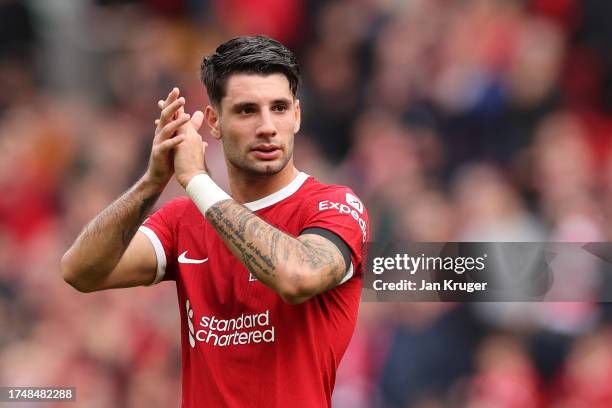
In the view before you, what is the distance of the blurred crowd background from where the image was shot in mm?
4652

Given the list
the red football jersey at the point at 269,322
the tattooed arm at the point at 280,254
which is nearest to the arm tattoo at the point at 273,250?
the tattooed arm at the point at 280,254

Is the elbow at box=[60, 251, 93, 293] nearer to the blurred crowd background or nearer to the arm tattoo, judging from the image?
the arm tattoo

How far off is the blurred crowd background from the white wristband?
7.85 ft

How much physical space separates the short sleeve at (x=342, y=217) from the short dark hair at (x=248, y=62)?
38cm

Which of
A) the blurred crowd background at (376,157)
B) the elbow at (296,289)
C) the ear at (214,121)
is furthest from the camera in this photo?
the blurred crowd background at (376,157)

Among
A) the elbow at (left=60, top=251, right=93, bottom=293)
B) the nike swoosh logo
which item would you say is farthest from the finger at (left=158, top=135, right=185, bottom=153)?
the elbow at (left=60, top=251, right=93, bottom=293)

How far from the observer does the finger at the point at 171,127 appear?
8.12ft

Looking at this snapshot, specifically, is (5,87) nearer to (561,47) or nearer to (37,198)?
(37,198)

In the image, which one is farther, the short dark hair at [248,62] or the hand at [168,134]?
the short dark hair at [248,62]

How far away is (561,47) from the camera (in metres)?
4.89

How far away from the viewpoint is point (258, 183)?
2664mm

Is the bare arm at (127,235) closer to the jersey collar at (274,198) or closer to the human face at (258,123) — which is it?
the human face at (258,123)

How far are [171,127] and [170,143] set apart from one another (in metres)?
0.05

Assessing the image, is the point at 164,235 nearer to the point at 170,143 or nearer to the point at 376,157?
the point at 170,143
